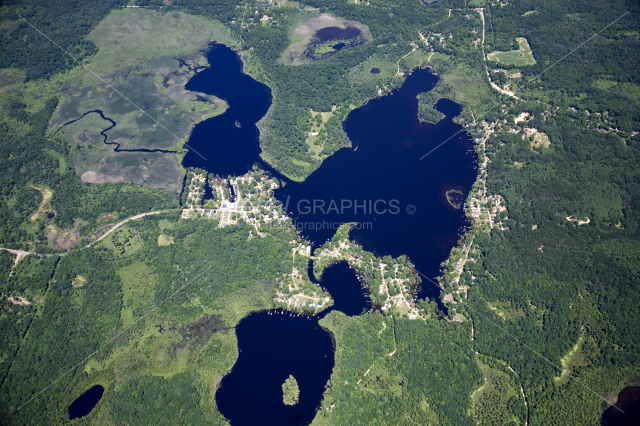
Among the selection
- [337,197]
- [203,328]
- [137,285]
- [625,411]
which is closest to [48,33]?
[137,285]

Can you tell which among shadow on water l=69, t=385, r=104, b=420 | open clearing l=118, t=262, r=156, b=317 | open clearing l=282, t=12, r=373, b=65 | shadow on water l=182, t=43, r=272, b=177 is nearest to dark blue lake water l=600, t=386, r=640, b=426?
open clearing l=118, t=262, r=156, b=317

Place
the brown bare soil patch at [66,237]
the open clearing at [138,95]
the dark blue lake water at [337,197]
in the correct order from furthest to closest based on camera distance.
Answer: the open clearing at [138,95] < the brown bare soil patch at [66,237] < the dark blue lake water at [337,197]

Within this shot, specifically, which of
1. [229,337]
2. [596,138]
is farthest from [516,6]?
[229,337]

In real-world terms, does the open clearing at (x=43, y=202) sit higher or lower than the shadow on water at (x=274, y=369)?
higher

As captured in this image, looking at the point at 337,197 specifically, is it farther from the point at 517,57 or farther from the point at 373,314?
the point at 517,57

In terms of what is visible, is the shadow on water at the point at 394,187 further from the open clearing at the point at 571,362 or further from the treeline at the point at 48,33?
the treeline at the point at 48,33

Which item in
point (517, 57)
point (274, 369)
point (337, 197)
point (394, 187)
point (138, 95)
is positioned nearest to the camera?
point (274, 369)

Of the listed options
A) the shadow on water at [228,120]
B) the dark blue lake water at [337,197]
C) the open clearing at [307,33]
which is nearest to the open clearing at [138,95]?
the shadow on water at [228,120]
